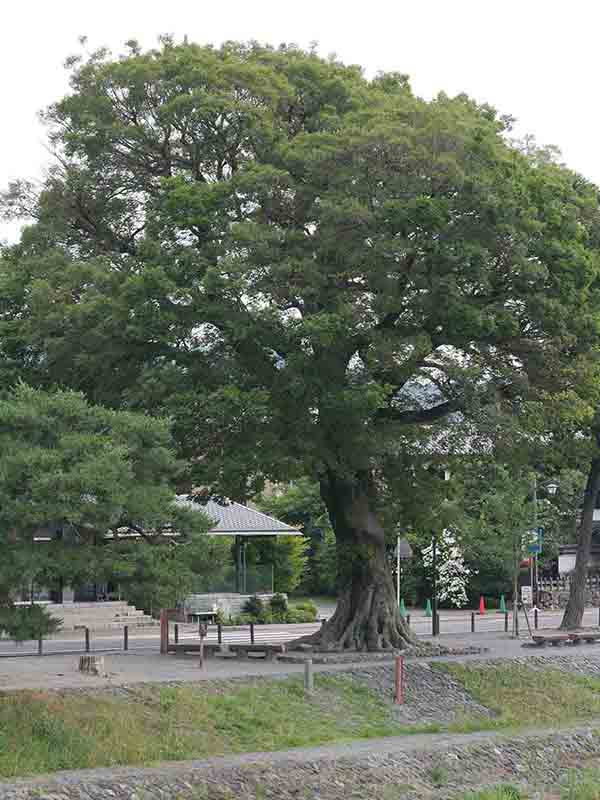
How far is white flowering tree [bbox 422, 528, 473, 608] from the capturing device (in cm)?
6006

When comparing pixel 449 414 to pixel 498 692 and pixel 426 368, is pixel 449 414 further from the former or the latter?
pixel 498 692

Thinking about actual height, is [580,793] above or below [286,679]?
below

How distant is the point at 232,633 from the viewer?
45.6 m

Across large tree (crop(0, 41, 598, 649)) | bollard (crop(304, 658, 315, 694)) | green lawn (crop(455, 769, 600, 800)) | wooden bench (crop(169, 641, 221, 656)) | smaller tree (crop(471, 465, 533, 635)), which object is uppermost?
large tree (crop(0, 41, 598, 649))

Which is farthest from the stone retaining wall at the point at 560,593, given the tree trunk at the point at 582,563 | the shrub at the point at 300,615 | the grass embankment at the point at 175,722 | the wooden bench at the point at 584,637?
the grass embankment at the point at 175,722

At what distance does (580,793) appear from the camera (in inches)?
928

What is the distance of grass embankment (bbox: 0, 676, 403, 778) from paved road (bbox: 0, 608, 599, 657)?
10.4m

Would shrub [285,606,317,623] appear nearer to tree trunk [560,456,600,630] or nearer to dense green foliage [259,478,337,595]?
dense green foliage [259,478,337,595]

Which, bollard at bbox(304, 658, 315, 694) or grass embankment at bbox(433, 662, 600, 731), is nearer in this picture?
bollard at bbox(304, 658, 315, 694)

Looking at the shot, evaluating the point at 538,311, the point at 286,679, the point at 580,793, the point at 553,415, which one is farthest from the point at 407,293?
the point at 580,793

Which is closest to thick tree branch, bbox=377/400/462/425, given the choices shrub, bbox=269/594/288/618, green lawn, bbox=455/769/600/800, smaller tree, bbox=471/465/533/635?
smaller tree, bbox=471/465/533/635

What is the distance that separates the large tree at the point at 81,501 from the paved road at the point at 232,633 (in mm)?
14240

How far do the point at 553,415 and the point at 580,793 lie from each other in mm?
11912

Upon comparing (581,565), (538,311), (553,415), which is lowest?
(581,565)
